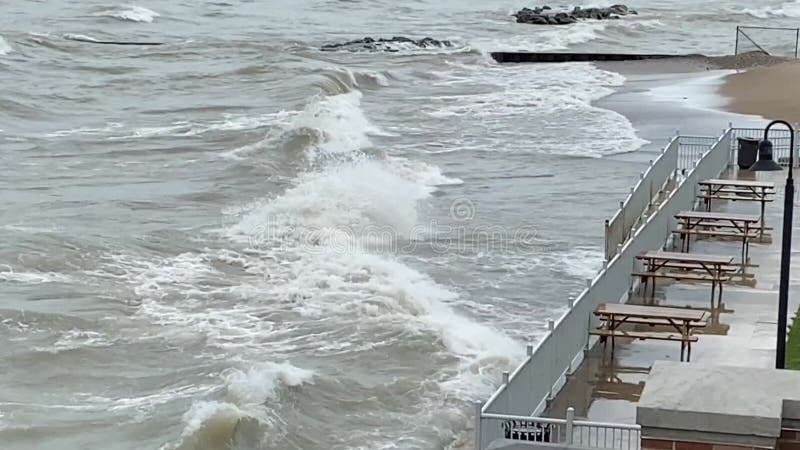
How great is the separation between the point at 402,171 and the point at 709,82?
19.6 m

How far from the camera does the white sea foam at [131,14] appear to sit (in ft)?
250

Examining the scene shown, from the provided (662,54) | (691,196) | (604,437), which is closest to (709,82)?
(662,54)

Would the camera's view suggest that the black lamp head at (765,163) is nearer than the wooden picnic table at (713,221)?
Yes

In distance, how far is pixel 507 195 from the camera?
28.5 meters

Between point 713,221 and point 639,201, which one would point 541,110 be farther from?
point 713,221

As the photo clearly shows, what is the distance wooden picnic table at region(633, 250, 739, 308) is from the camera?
16.0 meters

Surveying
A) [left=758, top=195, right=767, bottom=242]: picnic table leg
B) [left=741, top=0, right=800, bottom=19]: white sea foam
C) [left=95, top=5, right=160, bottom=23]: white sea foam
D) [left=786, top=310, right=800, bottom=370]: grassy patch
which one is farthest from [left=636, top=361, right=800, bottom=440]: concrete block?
[left=741, top=0, right=800, bottom=19]: white sea foam

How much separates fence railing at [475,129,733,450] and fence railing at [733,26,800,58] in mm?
39427

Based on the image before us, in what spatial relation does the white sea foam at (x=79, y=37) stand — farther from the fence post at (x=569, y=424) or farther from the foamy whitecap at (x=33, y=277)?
the fence post at (x=569, y=424)

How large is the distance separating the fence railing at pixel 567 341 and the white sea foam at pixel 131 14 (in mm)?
60093

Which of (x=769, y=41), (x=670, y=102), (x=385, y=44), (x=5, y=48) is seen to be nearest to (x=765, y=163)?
(x=670, y=102)

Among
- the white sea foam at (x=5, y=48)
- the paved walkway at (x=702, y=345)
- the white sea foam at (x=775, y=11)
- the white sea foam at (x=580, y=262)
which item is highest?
the paved walkway at (x=702, y=345)

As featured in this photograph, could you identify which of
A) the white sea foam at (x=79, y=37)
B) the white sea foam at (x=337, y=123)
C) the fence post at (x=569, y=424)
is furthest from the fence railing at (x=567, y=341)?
the white sea foam at (x=79, y=37)

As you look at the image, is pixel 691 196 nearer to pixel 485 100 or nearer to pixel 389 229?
pixel 389 229
